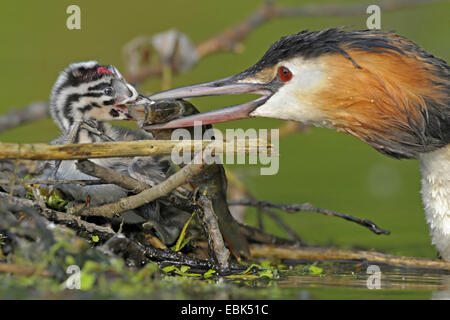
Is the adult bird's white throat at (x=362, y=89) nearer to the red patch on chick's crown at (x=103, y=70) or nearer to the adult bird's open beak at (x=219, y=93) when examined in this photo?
the adult bird's open beak at (x=219, y=93)

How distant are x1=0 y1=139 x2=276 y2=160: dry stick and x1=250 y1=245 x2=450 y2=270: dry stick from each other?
140cm

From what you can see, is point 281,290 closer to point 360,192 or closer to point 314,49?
Answer: point 314,49

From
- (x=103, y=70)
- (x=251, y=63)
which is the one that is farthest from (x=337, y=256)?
(x=251, y=63)

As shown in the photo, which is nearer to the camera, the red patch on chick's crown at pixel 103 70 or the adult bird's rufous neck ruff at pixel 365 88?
the adult bird's rufous neck ruff at pixel 365 88

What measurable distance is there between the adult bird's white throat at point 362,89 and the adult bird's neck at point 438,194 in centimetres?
14

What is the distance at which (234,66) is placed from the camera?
11.1 metres

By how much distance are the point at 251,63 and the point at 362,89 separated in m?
6.45

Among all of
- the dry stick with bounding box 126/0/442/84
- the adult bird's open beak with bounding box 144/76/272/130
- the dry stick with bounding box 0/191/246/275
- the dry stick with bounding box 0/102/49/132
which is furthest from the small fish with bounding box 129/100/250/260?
the dry stick with bounding box 126/0/442/84

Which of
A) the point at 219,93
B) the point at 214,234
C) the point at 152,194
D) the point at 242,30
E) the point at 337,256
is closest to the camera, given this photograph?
the point at 152,194

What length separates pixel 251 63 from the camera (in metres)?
11.0

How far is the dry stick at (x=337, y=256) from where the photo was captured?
5059 mm

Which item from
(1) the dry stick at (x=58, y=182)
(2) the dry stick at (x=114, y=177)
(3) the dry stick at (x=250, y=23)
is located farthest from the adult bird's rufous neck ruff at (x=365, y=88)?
(3) the dry stick at (x=250, y=23)

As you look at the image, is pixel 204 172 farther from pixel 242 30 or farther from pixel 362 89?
pixel 242 30

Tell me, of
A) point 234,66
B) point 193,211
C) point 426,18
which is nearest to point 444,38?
point 426,18
